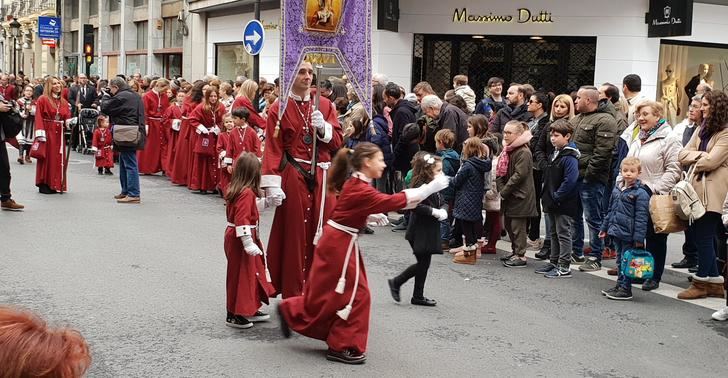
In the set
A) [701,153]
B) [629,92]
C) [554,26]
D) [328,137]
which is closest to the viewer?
[328,137]

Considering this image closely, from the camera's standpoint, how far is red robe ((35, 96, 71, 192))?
13.5m

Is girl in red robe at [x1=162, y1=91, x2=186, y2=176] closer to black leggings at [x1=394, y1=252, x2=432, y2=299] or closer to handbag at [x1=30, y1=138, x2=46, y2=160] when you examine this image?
handbag at [x1=30, y1=138, x2=46, y2=160]

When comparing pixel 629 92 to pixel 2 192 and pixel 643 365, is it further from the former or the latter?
pixel 2 192

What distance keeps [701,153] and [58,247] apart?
679 cm

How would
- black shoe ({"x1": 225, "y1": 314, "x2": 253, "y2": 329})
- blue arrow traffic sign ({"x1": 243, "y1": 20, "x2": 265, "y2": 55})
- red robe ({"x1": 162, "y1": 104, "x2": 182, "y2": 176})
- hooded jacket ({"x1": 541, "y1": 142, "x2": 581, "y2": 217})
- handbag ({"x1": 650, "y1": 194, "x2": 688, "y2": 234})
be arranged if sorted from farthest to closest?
blue arrow traffic sign ({"x1": 243, "y1": 20, "x2": 265, "y2": 55}), red robe ({"x1": 162, "y1": 104, "x2": 182, "y2": 176}), hooded jacket ({"x1": 541, "y1": 142, "x2": 581, "y2": 217}), handbag ({"x1": 650, "y1": 194, "x2": 688, "y2": 234}), black shoe ({"x1": 225, "y1": 314, "x2": 253, "y2": 329})

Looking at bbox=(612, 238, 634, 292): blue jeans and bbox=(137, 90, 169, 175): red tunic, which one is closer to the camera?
bbox=(612, 238, 634, 292): blue jeans

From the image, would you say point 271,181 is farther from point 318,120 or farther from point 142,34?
point 142,34

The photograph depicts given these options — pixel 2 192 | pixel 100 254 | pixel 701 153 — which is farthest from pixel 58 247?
pixel 701 153

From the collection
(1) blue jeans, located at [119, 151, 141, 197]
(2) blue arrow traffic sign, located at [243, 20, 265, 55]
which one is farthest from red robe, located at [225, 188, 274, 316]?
(2) blue arrow traffic sign, located at [243, 20, 265, 55]

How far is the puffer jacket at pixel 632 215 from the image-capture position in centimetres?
777

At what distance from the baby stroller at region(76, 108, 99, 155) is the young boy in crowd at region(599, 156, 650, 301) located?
605 inches

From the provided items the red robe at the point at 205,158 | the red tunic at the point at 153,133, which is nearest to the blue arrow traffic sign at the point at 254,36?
the red tunic at the point at 153,133

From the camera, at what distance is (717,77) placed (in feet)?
63.8

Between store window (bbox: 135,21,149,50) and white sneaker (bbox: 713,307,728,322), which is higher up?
store window (bbox: 135,21,149,50)
